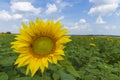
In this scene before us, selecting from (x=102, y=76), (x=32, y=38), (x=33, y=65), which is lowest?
(x=102, y=76)

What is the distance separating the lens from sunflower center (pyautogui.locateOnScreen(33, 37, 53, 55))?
1753 mm

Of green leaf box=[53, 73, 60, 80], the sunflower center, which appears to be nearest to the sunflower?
the sunflower center

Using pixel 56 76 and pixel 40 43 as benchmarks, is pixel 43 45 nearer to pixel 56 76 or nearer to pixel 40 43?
pixel 40 43

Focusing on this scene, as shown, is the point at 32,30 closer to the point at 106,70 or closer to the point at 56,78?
the point at 56,78

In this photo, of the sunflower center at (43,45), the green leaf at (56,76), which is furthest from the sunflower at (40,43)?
the green leaf at (56,76)

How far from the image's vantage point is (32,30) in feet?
5.91

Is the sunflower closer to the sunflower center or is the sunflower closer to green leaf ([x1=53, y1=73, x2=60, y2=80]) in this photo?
the sunflower center

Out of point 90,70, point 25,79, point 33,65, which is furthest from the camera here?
point 90,70

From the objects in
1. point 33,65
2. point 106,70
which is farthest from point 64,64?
point 106,70

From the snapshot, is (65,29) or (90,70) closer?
(65,29)

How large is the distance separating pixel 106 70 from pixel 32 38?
140 cm

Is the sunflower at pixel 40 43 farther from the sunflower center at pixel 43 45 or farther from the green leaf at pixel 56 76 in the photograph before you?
the green leaf at pixel 56 76

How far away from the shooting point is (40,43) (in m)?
1.77

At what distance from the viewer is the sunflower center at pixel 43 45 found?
1753 millimetres
